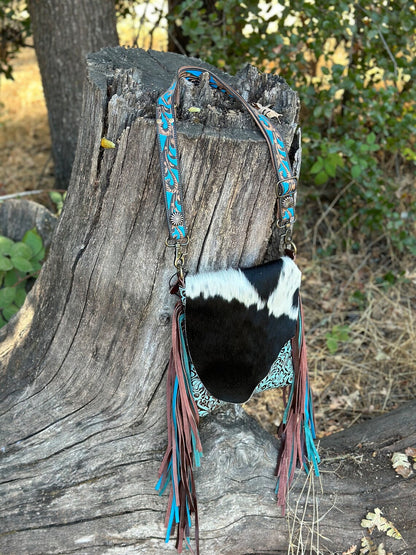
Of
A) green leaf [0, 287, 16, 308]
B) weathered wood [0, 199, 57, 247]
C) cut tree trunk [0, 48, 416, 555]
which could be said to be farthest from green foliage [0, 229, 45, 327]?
cut tree trunk [0, 48, 416, 555]

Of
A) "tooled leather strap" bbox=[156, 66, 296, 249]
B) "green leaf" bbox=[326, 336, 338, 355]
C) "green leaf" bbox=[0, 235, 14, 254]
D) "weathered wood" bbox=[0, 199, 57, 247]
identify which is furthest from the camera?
"green leaf" bbox=[326, 336, 338, 355]

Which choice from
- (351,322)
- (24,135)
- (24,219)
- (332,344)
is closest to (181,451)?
(332,344)

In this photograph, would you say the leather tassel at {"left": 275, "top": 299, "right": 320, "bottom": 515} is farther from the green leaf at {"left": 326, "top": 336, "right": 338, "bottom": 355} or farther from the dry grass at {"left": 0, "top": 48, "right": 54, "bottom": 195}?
the dry grass at {"left": 0, "top": 48, "right": 54, "bottom": 195}

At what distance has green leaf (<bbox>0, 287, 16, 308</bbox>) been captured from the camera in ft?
8.42

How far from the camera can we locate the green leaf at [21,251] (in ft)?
8.67

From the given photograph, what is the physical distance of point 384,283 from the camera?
357 centimetres

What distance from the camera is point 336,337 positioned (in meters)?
3.21

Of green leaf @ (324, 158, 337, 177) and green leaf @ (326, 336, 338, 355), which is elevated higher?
green leaf @ (324, 158, 337, 177)

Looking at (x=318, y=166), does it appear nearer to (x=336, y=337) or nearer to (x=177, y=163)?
(x=336, y=337)

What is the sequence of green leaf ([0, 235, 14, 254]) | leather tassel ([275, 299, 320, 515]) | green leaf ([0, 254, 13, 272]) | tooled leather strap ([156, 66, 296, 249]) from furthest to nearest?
green leaf ([0, 235, 14, 254])
green leaf ([0, 254, 13, 272])
leather tassel ([275, 299, 320, 515])
tooled leather strap ([156, 66, 296, 249])

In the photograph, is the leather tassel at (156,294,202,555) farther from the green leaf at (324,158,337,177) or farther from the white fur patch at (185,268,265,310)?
the green leaf at (324,158,337,177)

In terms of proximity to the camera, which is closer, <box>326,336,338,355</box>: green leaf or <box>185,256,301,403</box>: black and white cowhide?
<box>185,256,301,403</box>: black and white cowhide

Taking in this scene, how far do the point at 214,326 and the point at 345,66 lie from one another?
2.45 m

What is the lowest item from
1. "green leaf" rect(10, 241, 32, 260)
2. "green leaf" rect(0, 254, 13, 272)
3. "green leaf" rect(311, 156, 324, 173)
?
"green leaf" rect(0, 254, 13, 272)
